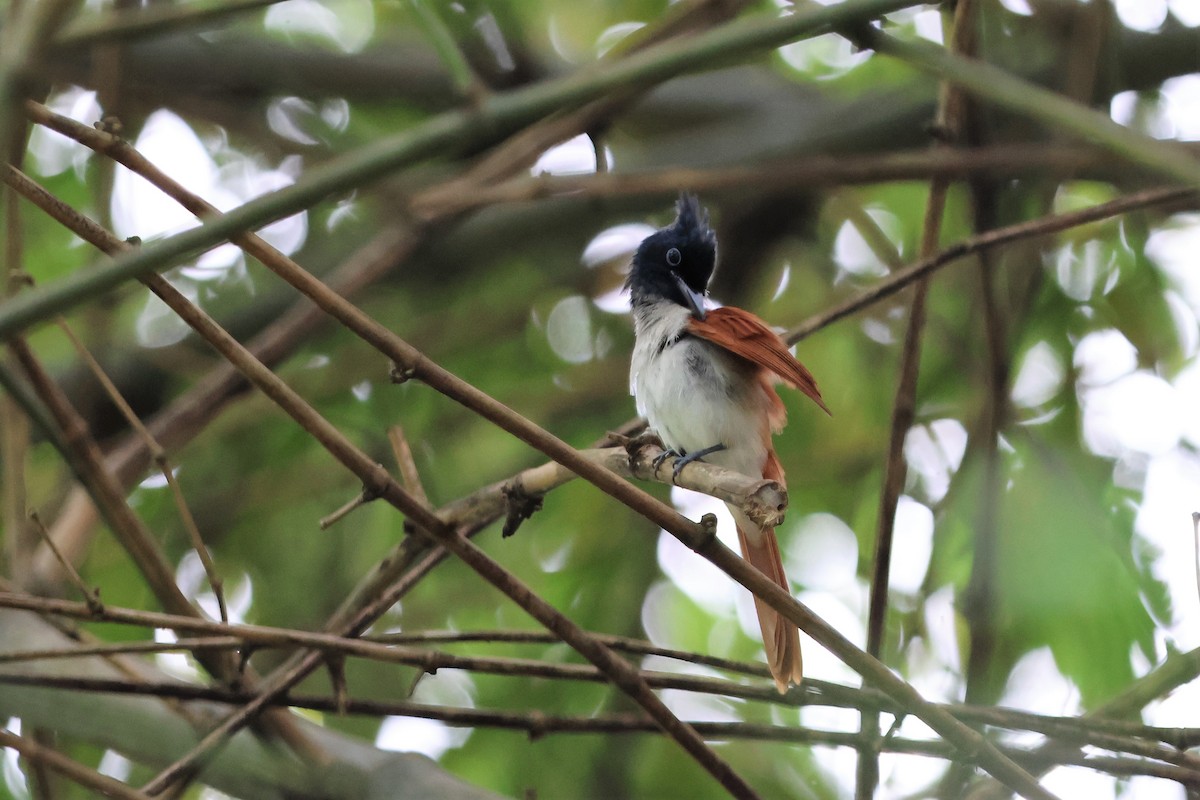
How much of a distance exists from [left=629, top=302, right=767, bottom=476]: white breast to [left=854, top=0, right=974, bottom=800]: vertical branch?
0.58 meters

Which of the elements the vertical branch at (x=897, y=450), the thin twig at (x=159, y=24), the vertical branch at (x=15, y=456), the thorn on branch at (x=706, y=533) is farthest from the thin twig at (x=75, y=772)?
the vertical branch at (x=897, y=450)

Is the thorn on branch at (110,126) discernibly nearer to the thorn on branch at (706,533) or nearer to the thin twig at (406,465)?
the thin twig at (406,465)

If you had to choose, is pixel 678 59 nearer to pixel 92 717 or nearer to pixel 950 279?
pixel 92 717

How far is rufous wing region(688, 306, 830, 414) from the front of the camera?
2.62 meters

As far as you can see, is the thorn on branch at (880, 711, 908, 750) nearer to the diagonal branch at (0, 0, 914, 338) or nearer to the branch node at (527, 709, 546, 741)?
the branch node at (527, 709, 546, 741)

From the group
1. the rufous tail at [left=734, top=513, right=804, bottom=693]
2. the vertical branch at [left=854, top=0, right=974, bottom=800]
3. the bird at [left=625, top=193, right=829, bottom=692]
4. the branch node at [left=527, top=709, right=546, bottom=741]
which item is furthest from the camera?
the bird at [left=625, top=193, right=829, bottom=692]

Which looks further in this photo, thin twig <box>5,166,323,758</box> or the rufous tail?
the rufous tail

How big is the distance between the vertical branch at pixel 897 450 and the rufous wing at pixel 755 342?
0.20 meters

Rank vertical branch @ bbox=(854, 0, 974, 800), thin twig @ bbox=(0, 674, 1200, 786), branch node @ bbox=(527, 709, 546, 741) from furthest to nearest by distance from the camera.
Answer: vertical branch @ bbox=(854, 0, 974, 800), branch node @ bbox=(527, 709, 546, 741), thin twig @ bbox=(0, 674, 1200, 786)

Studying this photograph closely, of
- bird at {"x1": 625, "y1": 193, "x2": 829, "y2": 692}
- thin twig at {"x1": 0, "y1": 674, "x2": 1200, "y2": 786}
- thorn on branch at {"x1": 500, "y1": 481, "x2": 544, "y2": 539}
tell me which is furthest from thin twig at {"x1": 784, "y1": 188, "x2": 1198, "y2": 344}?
thin twig at {"x1": 0, "y1": 674, "x2": 1200, "y2": 786}

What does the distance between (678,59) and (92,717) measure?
197 centimetres

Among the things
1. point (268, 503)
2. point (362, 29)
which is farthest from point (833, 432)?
point (362, 29)

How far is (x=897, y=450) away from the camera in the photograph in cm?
262

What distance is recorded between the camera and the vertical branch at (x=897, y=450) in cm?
254
